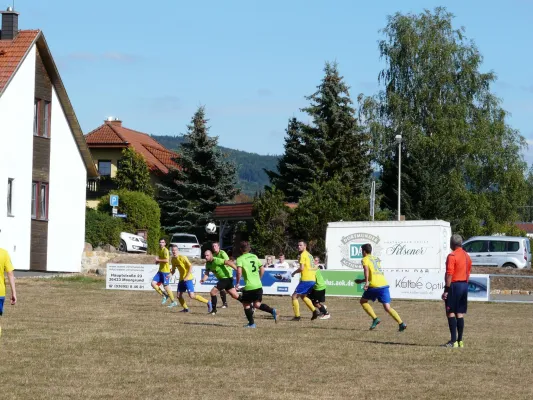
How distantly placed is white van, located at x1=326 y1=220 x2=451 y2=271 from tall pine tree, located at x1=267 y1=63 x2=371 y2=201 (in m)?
19.3

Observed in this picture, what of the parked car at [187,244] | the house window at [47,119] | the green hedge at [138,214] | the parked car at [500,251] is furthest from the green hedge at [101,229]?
the parked car at [500,251]

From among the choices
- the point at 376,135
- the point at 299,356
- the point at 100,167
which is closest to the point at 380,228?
the point at 376,135

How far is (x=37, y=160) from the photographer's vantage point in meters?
44.1

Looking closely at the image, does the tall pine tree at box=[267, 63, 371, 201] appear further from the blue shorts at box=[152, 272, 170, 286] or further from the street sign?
the blue shorts at box=[152, 272, 170, 286]

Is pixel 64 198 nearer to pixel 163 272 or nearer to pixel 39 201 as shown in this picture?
pixel 39 201

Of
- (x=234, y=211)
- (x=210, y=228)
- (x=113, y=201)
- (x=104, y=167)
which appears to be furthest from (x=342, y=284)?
(x=104, y=167)

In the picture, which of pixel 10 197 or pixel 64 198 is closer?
pixel 10 197

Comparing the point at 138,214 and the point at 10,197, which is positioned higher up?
the point at 138,214

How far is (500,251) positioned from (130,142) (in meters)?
38.2

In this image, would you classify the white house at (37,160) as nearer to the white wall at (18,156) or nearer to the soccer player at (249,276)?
the white wall at (18,156)

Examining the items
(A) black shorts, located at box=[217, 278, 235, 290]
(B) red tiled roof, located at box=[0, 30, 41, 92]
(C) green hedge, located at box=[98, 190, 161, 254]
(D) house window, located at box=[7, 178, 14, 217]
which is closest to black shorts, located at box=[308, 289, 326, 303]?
(A) black shorts, located at box=[217, 278, 235, 290]

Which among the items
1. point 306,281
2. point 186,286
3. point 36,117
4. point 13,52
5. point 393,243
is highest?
point 13,52

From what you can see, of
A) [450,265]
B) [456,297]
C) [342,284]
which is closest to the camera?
[450,265]

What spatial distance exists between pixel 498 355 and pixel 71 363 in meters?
6.68
